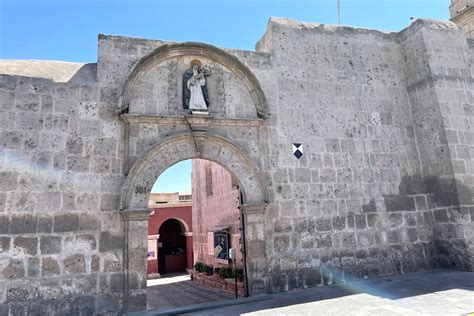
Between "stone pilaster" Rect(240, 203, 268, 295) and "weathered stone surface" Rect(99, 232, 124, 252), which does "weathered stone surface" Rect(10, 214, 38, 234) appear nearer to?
"weathered stone surface" Rect(99, 232, 124, 252)

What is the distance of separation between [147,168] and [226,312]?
272cm

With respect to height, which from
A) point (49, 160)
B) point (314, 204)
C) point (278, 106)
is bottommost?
point (314, 204)

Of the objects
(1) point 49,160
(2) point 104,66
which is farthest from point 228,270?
(2) point 104,66

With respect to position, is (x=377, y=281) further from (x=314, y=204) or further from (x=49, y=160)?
(x=49, y=160)

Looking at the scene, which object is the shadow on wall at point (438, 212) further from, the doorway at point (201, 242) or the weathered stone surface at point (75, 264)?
the weathered stone surface at point (75, 264)

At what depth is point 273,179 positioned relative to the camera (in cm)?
662

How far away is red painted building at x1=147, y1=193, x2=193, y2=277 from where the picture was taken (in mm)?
13666

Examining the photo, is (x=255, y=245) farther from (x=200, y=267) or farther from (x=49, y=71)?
(x=49, y=71)

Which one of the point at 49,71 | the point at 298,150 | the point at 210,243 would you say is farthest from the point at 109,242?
the point at 210,243

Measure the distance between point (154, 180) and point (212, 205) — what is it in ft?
15.8

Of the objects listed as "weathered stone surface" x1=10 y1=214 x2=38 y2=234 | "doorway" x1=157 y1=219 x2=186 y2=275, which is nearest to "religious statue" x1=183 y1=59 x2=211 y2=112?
"weathered stone surface" x1=10 y1=214 x2=38 y2=234

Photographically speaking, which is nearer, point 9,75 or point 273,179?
point 9,75

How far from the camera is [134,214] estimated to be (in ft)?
18.3

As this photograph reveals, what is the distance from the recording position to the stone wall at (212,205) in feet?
28.4
